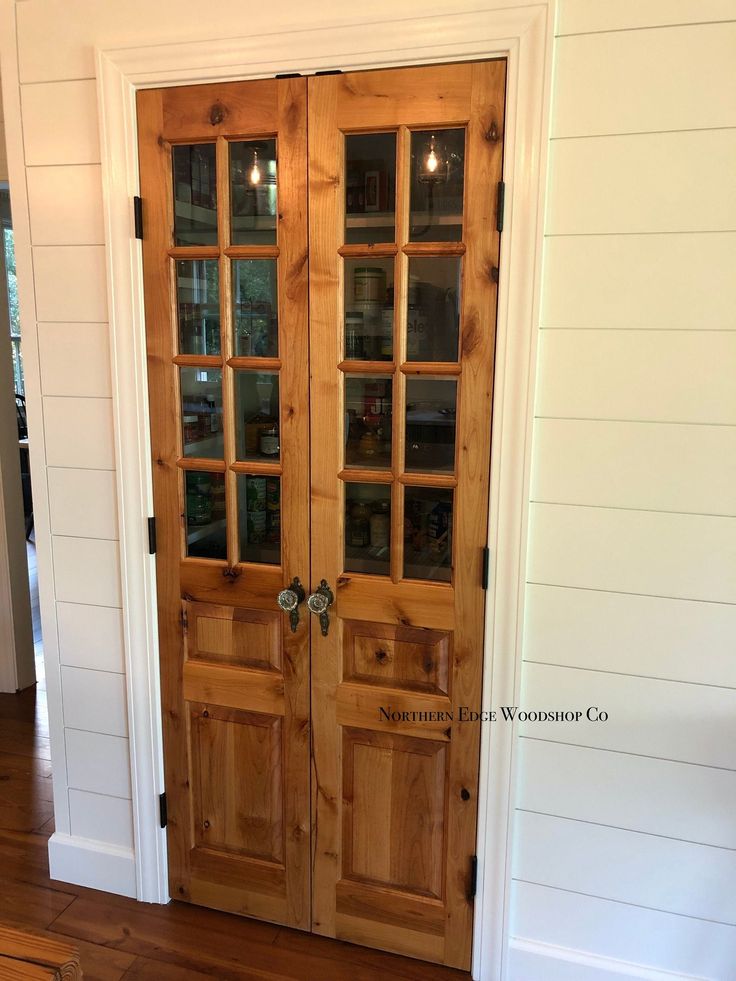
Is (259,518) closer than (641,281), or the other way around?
(641,281)

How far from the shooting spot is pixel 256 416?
1927 mm

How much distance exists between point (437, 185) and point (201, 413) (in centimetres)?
82

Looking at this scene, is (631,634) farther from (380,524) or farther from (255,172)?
(255,172)

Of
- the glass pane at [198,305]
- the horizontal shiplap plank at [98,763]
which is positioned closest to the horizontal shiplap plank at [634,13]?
the glass pane at [198,305]

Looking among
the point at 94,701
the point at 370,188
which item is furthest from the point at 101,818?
the point at 370,188

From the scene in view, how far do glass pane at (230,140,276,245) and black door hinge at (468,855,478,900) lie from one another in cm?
165

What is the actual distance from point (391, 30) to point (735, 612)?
1502 millimetres

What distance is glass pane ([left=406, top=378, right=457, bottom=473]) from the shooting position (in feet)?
5.80

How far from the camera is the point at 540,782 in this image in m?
1.83

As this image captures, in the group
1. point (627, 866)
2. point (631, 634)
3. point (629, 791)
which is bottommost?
point (627, 866)

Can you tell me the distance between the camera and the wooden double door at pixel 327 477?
1722 millimetres

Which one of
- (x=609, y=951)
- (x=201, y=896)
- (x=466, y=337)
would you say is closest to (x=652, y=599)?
(x=466, y=337)

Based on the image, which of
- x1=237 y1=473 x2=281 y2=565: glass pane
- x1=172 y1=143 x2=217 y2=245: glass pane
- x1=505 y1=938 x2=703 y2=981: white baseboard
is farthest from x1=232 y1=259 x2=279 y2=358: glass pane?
x1=505 y1=938 x2=703 y2=981: white baseboard

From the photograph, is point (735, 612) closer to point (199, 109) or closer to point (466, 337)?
point (466, 337)
